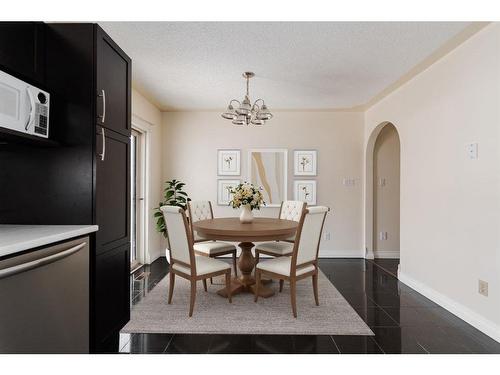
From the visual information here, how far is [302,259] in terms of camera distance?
2.65 m

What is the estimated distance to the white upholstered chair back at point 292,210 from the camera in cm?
379

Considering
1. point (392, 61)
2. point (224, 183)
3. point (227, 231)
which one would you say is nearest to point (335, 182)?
point (224, 183)

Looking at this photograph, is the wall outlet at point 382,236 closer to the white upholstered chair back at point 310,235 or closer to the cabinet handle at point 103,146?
the white upholstered chair back at point 310,235

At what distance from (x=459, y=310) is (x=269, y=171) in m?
3.12

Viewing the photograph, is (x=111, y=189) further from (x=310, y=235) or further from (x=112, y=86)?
(x=310, y=235)

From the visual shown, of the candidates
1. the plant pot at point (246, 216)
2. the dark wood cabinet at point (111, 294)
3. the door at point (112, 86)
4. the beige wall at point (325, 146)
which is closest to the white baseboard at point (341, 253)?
the beige wall at point (325, 146)

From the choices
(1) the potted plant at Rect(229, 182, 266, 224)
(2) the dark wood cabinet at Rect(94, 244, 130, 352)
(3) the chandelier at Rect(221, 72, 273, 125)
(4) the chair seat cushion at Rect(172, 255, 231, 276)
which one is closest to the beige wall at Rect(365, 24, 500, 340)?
(3) the chandelier at Rect(221, 72, 273, 125)

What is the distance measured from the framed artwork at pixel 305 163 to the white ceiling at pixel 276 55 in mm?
1015

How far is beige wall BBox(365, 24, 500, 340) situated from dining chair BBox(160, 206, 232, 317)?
2.17 metres

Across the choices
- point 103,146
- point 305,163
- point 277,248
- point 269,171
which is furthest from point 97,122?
point 305,163

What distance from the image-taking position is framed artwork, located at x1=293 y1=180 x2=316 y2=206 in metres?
4.86

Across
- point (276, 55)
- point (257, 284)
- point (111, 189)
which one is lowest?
point (257, 284)

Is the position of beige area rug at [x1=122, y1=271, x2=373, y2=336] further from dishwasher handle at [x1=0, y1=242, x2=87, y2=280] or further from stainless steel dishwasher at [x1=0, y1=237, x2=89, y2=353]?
dishwasher handle at [x1=0, y1=242, x2=87, y2=280]

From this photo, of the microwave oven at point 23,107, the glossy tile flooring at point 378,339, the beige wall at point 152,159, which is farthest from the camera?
the beige wall at point 152,159
